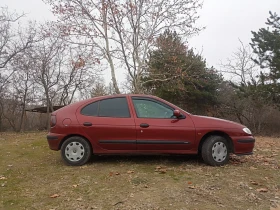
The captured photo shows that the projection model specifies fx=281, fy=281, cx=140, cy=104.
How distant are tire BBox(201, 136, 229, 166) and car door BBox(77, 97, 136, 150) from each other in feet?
4.74

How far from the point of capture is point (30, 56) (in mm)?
16750

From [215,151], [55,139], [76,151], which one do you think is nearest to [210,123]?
[215,151]

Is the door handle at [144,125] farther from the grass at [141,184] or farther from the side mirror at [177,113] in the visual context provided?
the grass at [141,184]

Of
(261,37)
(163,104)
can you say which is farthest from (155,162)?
(261,37)

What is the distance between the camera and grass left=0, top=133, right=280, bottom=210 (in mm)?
3875

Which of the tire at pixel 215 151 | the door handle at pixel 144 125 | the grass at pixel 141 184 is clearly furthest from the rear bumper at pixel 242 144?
the door handle at pixel 144 125

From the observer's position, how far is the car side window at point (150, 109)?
573 cm

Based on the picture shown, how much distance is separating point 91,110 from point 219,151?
2.75 m

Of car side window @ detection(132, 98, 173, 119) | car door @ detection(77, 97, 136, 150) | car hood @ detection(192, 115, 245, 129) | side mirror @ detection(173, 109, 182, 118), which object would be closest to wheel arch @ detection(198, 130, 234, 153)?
car hood @ detection(192, 115, 245, 129)

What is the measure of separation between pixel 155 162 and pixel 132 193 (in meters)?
1.85

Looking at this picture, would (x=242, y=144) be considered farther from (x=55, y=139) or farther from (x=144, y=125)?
(x=55, y=139)

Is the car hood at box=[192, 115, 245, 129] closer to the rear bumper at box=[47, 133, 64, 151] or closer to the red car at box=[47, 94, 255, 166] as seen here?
the red car at box=[47, 94, 255, 166]

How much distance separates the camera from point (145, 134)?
5.61m

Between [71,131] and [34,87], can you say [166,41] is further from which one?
[34,87]
